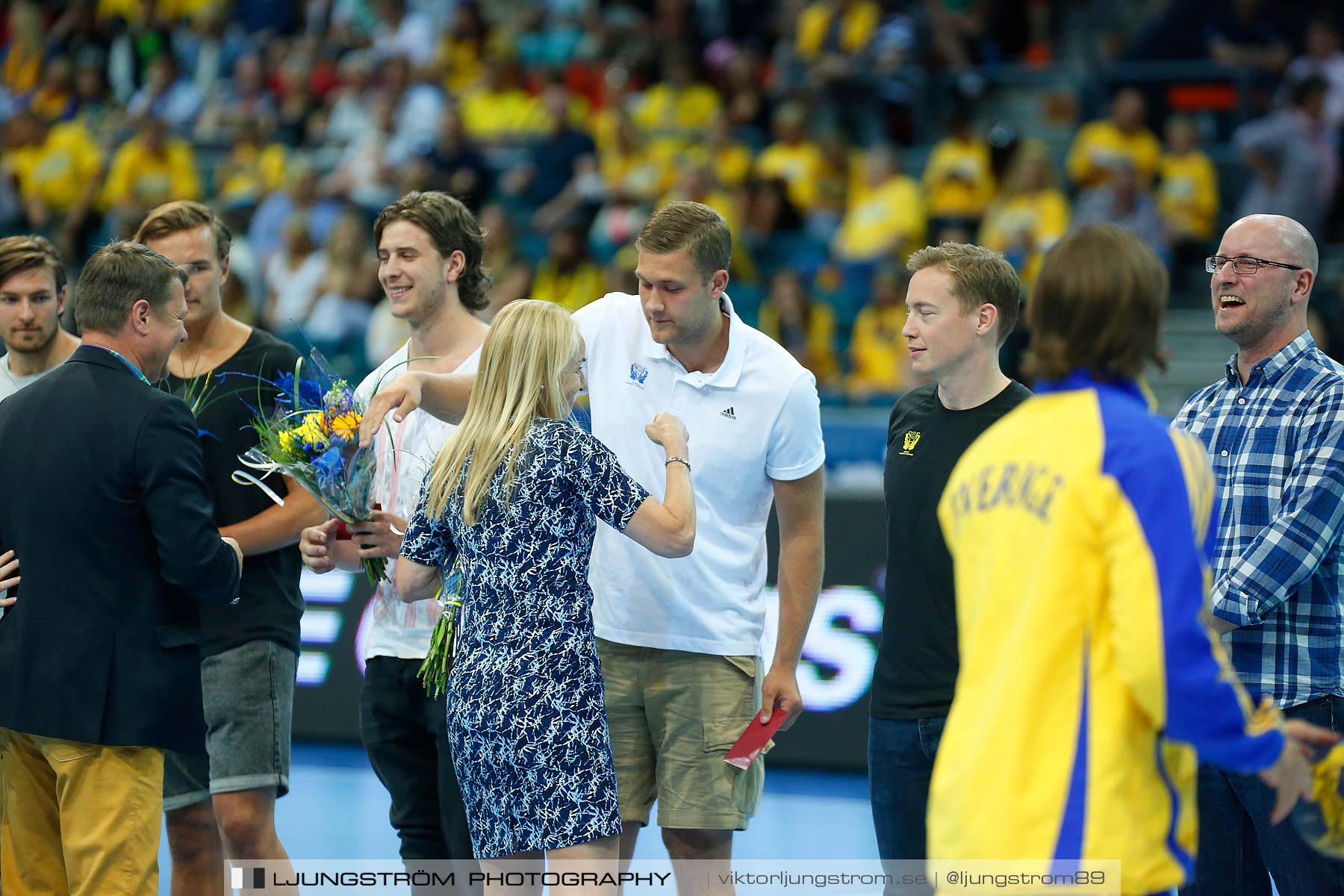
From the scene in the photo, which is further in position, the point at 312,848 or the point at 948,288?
the point at 312,848

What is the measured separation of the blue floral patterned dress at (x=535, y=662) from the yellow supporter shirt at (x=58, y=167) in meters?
12.4

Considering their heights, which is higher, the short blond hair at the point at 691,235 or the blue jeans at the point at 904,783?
the short blond hair at the point at 691,235

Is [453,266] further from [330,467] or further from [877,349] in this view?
[877,349]

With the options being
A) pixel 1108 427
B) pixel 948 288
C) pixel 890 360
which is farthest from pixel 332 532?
pixel 890 360

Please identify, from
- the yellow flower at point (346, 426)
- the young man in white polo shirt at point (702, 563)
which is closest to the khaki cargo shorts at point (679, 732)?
the young man in white polo shirt at point (702, 563)

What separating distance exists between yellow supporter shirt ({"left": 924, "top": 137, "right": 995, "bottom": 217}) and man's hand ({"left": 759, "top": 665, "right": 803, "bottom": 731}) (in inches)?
291

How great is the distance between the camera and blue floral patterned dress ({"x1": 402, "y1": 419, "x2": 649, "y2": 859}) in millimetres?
3529

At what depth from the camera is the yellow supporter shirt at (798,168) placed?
11.7 meters

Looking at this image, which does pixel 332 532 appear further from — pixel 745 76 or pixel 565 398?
pixel 745 76

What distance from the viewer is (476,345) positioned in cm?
454

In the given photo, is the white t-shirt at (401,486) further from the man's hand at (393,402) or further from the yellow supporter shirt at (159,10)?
the yellow supporter shirt at (159,10)

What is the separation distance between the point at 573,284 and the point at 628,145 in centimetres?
167

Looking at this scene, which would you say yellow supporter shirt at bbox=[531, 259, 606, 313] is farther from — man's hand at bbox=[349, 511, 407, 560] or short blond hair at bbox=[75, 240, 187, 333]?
short blond hair at bbox=[75, 240, 187, 333]

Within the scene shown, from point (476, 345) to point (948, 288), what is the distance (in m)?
1.54
